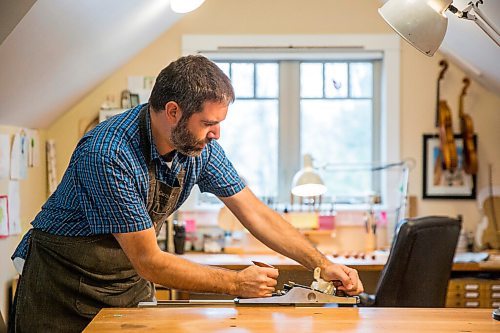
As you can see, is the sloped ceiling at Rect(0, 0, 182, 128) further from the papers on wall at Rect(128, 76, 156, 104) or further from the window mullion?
the window mullion

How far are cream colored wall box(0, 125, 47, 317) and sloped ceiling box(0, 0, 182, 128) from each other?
0.88ft

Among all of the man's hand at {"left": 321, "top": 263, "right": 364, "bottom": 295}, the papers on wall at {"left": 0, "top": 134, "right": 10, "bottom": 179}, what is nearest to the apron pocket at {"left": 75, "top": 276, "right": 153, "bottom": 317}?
the man's hand at {"left": 321, "top": 263, "right": 364, "bottom": 295}

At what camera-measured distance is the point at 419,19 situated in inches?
110

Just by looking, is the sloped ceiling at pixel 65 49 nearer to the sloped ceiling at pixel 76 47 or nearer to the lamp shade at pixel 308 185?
the sloped ceiling at pixel 76 47

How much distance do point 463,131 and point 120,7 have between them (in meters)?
2.61

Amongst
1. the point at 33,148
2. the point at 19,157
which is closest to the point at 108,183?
the point at 19,157

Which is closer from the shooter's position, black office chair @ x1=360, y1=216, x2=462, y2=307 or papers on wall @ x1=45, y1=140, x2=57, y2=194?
black office chair @ x1=360, y1=216, x2=462, y2=307

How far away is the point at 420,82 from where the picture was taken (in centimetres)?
598

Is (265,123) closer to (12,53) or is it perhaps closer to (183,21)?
(183,21)

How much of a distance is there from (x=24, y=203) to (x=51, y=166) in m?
0.64

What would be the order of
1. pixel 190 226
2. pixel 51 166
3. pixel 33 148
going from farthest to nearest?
1. pixel 190 226
2. pixel 51 166
3. pixel 33 148

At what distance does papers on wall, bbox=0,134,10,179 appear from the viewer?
182 inches

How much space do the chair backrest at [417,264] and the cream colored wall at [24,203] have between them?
2.07 m

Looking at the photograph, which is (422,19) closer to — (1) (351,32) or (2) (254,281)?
(2) (254,281)
